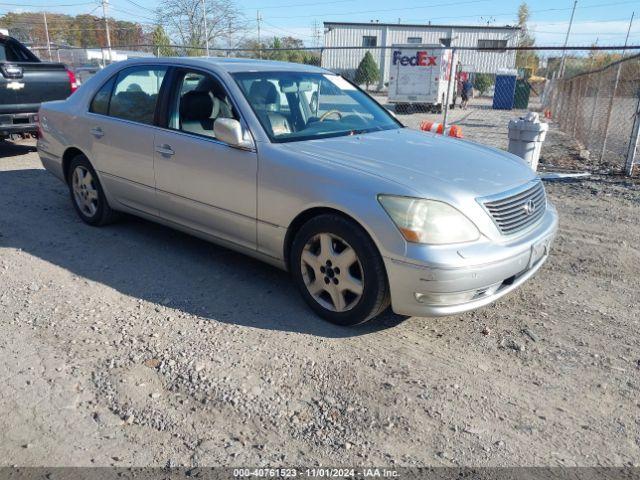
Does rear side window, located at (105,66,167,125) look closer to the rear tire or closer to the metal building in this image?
the rear tire

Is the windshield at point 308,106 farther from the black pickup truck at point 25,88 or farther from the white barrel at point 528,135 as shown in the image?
the black pickup truck at point 25,88

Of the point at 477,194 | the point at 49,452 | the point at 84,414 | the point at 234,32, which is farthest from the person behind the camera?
the point at 234,32

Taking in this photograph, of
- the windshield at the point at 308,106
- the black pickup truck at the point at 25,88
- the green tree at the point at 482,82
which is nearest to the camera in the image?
the windshield at the point at 308,106

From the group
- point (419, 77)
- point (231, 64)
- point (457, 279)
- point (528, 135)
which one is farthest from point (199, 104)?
point (419, 77)

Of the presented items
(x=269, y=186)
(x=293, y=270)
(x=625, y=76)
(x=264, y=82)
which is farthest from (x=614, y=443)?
(x=625, y=76)

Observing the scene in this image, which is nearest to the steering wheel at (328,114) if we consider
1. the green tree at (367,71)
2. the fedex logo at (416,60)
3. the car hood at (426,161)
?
the car hood at (426,161)

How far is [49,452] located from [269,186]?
6.60 feet

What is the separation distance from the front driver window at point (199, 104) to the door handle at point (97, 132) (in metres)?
Answer: 0.97

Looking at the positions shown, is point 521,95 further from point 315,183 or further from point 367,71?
point 315,183

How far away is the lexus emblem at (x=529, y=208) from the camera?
3484mm

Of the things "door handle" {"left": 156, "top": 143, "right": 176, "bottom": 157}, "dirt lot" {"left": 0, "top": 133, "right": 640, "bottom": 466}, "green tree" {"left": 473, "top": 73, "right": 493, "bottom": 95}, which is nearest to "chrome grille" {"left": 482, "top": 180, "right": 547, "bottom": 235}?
"dirt lot" {"left": 0, "top": 133, "right": 640, "bottom": 466}

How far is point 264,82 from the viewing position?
418 cm

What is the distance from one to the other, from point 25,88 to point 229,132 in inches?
247

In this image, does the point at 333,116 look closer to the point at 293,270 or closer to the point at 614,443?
the point at 293,270
